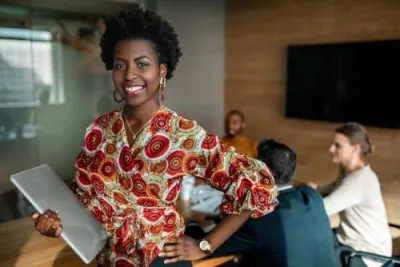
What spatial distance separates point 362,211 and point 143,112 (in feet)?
4.88

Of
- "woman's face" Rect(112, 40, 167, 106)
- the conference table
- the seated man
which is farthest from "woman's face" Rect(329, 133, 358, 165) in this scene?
"woman's face" Rect(112, 40, 167, 106)

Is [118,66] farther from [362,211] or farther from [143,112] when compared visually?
[362,211]

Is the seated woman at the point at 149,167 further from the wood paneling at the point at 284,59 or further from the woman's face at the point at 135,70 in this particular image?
the wood paneling at the point at 284,59

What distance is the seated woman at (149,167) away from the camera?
965mm

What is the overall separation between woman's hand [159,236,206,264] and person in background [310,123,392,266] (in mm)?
1130

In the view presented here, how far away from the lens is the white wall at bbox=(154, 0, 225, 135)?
396 centimetres

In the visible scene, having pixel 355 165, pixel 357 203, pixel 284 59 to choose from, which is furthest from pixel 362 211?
pixel 284 59

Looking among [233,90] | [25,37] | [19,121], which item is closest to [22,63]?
[25,37]

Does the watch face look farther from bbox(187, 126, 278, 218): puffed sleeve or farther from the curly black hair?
the curly black hair

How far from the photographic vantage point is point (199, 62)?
4.23 m

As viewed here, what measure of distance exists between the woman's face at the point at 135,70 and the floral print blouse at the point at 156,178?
0.07m

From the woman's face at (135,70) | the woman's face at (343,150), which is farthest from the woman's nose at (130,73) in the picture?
the woman's face at (343,150)

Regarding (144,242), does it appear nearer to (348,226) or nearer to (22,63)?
(348,226)

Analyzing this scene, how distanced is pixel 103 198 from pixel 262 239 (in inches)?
28.3
